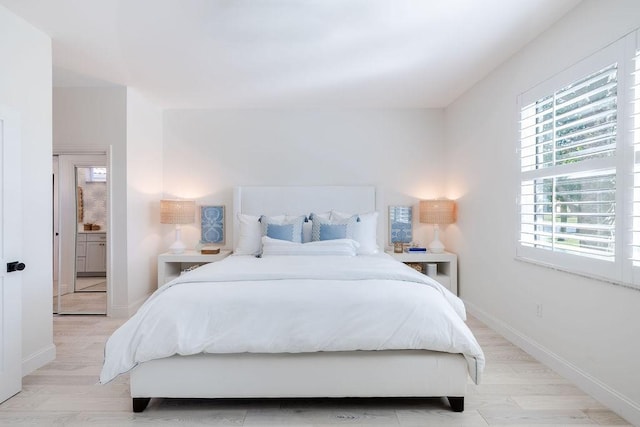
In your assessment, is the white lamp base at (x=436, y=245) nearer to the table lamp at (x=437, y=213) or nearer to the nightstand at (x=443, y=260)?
the table lamp at (x=437, y=213)

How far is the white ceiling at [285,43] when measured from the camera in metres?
2.71

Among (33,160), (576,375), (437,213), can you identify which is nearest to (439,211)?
(437,213)

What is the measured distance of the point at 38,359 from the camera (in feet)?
9.99

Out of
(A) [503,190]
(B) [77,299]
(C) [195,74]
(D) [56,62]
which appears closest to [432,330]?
(A) [503,190]

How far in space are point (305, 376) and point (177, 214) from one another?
3.23m

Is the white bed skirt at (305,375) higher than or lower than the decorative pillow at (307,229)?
lower

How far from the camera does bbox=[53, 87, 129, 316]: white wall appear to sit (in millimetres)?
4430

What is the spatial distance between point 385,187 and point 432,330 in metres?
3.21

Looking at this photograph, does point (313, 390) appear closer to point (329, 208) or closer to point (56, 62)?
point (329, 208)

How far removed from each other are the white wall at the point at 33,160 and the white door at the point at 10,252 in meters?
0.40

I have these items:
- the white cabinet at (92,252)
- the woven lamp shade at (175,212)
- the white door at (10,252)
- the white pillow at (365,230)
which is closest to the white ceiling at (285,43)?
the white door at (10,252)

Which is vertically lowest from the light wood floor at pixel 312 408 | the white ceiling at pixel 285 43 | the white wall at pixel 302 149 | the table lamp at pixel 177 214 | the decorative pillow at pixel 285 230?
the light wood floor at pixel 312 408

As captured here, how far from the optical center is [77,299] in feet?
17.1

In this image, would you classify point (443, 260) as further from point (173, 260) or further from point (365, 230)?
point (173, 260)
